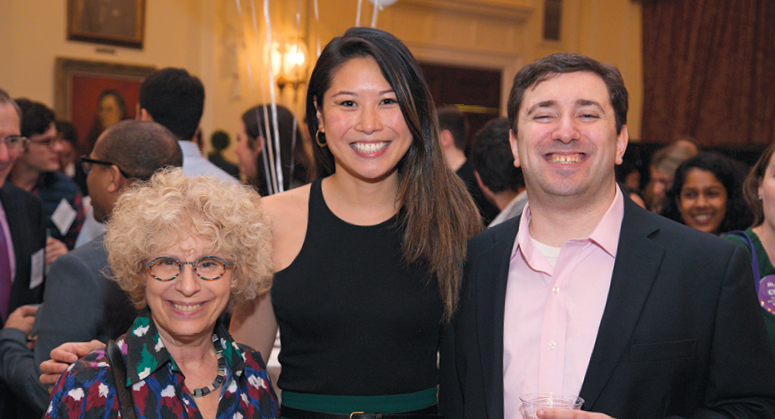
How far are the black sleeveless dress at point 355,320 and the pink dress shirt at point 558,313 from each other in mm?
265

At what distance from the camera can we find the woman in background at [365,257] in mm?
1801

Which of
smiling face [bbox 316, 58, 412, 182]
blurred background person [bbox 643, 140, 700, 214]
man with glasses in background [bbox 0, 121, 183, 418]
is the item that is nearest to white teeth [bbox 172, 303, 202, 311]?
man with glasses in background [bbox 0, 121, 183, 418]

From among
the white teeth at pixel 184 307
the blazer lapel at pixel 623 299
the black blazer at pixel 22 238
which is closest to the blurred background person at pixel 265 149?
the black blazer at pixel 22 238

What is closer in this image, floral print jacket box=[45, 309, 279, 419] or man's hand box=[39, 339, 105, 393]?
floral print jacket box=[45, 309, 279, 419]

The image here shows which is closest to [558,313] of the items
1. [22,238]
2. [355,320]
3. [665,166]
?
[355,320]

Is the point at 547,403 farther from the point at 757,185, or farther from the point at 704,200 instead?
the point at 704,200

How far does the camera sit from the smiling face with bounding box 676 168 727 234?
343 cm

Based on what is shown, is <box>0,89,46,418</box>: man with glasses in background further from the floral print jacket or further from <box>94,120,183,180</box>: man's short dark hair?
the floral print jacket

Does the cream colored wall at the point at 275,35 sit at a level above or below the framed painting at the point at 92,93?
above

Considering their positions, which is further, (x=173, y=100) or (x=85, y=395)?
(x=173, y=100)

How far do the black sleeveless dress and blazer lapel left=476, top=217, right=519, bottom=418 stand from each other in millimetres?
164

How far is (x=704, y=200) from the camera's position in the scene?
3455 millimetres

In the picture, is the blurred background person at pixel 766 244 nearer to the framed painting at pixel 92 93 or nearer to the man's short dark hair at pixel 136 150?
the man's short dark hair at pixel 136 150

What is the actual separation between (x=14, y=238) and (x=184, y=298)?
1.37 meters
